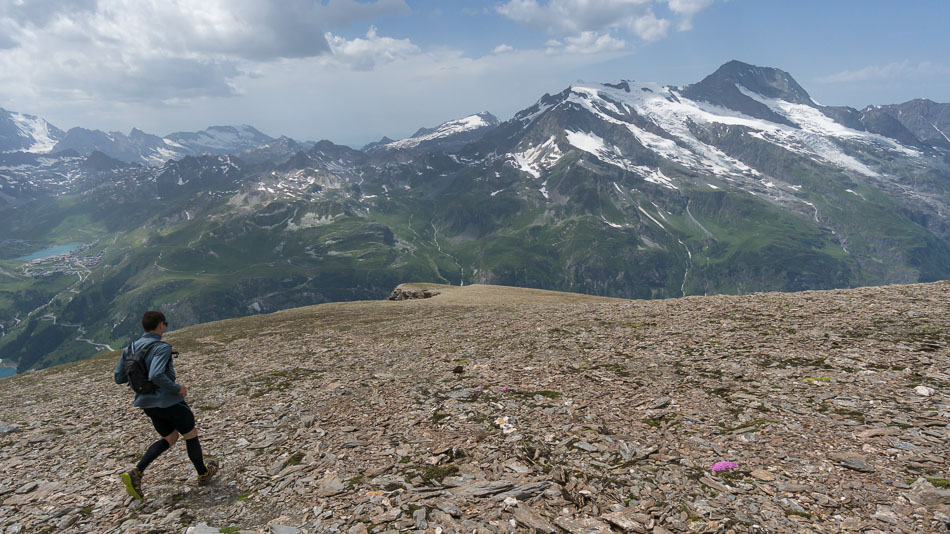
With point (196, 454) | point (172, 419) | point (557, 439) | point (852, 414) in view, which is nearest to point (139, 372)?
point (172, 419)

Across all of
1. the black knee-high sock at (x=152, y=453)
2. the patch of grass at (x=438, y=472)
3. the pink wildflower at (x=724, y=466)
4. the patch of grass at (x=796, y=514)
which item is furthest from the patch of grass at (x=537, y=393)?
the black knee-high sock at (x=152, y=453)

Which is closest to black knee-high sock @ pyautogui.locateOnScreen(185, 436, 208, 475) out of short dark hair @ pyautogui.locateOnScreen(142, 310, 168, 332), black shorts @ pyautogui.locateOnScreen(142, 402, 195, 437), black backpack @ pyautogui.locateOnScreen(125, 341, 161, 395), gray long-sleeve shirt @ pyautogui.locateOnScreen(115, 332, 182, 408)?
black shorts @ pyautogui.locateOnScreen(142, 402, 195, 437)

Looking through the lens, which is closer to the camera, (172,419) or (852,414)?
(172,419)

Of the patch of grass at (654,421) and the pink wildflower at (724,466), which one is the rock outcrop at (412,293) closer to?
the patch of grass at (654,421)

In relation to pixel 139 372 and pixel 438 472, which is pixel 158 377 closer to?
pixel 139 372

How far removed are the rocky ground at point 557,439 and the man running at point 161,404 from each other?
724 millimetres

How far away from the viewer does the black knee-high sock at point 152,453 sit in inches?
447

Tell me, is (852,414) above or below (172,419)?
below

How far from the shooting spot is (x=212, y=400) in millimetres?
20062

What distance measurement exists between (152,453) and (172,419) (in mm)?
973

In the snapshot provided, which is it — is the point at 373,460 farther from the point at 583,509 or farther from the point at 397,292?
the point at 397,292

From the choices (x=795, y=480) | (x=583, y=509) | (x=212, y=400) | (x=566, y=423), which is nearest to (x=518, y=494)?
(x=583, y=509)

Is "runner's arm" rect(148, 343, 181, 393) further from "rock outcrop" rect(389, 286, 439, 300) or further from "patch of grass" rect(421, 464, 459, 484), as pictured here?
"rock outcrop" rect(389, 286, 439, 300)

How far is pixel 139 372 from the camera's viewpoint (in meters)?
11.4
